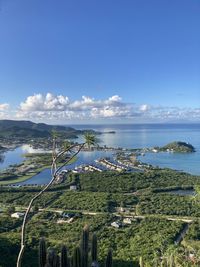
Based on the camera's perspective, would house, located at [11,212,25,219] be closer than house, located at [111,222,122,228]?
No

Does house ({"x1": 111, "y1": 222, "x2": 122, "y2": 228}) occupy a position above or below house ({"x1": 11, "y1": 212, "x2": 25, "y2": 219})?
above

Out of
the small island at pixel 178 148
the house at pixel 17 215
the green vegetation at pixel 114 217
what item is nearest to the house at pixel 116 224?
the green vegetation at pixel 114 217

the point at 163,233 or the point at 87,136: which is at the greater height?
the point at 87,136

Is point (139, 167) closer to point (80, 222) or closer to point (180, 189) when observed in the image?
point (180, 189)

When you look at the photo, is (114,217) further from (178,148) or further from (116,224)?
(178,148)

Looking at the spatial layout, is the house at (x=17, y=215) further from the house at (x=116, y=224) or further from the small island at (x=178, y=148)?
the small island at (x=178, y=148)

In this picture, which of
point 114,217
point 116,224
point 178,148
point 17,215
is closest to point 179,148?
point 178,148

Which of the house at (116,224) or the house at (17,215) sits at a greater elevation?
the house at (116,224)

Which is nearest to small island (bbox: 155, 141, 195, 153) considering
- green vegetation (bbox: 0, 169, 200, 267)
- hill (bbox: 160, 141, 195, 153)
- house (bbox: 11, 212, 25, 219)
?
hill (bbox: 160, 141, 195, 153)

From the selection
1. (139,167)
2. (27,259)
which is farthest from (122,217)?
(139,167)

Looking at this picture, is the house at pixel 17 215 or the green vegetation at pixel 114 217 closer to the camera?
the green vegetation at pixel 114 217

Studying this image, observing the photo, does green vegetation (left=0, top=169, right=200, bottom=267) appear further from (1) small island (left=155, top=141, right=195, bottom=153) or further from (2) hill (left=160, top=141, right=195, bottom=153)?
(2) hill (left=160, top=141, right=195, bottom=153)
